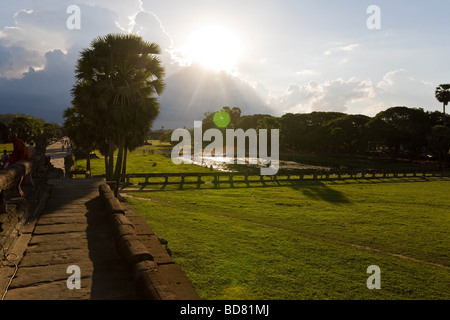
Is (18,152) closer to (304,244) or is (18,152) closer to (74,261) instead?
(74,261)

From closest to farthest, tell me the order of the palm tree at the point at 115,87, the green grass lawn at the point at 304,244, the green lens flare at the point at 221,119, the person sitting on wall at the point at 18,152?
the green grass lawn at the point at 304,244, the person sitting on wall at the point at 18,152, the palm tree at the point at 115,87, the green lens flare at the point at 221,119

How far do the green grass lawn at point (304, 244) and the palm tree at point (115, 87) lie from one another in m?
5.07

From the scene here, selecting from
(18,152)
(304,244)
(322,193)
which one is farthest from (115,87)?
(322,193)

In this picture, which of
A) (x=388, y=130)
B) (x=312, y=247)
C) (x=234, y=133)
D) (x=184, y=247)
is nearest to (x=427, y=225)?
(x=312, y=247)

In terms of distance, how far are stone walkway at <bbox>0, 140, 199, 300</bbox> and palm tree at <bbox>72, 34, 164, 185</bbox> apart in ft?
35.2

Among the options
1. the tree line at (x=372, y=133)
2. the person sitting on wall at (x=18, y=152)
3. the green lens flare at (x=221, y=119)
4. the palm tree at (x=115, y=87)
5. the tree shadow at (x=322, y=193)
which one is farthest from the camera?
the green lens flare at (x=221, y=119)

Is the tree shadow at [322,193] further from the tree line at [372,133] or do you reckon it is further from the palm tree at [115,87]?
the tree line at [372,133]

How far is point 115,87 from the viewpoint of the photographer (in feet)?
59.3

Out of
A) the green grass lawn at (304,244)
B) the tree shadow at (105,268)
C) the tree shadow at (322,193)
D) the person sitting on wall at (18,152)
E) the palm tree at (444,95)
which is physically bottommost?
the green grass lawn at (304,244)

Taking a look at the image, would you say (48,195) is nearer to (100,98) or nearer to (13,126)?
(100,98)

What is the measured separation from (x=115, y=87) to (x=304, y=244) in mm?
14729

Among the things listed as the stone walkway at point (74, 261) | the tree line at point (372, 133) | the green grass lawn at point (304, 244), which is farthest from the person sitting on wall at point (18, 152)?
the tree line at point (372, 133)

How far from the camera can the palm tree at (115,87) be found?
17.3 m

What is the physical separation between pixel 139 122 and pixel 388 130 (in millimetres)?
64544
